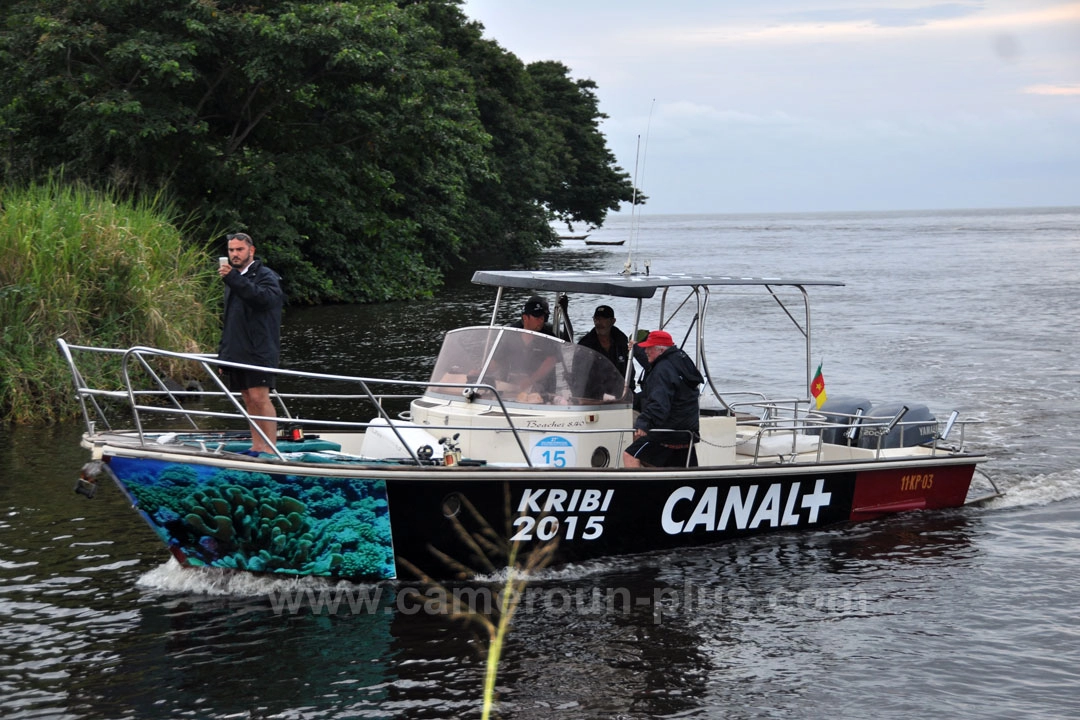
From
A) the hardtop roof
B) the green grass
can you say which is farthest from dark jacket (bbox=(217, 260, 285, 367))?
the green grass

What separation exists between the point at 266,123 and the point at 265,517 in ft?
74.9

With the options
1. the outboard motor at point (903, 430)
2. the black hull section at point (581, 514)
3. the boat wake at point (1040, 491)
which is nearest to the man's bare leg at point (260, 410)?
the black hull section at point (581, 514)

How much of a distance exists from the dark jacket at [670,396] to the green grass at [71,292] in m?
8.60

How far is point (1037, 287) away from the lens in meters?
42.7

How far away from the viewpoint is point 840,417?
477 inches

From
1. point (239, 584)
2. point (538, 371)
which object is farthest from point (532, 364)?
point (239, 584)

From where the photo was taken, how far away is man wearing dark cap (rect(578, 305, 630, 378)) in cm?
1023

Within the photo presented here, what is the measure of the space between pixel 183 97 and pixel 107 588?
20.0m

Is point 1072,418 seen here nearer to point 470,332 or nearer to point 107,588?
point 470,332

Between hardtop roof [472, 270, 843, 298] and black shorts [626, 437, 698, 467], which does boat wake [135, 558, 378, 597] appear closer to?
black shorts [626, 437, 698, 467]

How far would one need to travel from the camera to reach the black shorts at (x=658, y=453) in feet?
31.4

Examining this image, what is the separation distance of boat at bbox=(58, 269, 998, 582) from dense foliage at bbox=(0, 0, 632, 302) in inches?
514

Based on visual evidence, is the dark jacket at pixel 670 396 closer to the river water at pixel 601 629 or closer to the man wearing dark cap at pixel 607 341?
the man wearing dark cap at pixel 607 341

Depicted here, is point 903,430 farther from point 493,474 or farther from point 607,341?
point 493,474
